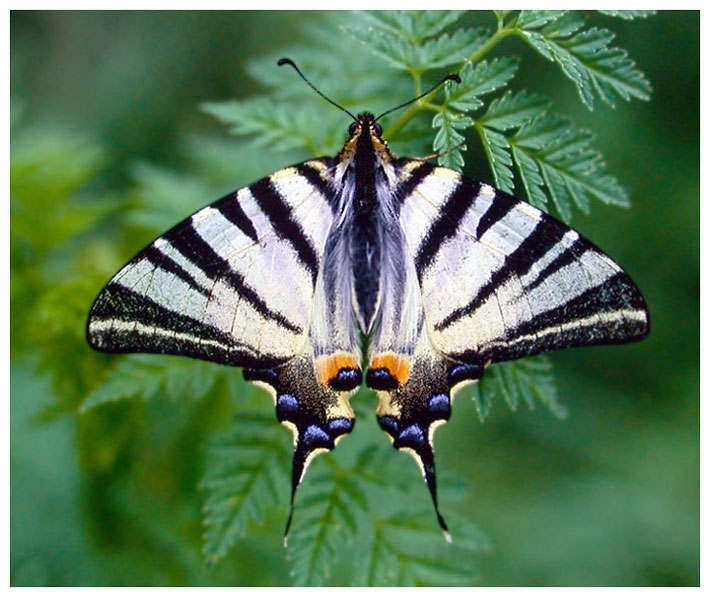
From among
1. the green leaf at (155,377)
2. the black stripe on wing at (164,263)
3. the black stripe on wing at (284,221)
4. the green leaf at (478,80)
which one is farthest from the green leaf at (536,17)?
the green leaf at (155,377)

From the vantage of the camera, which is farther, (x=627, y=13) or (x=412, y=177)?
(x=412, y=177)

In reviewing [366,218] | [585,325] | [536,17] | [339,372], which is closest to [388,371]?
[339,372]

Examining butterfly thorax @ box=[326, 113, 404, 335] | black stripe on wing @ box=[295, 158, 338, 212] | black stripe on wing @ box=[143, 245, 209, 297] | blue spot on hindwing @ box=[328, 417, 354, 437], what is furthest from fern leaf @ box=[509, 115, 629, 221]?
black stripe on wing @ box=[143, 245, 209, 297]

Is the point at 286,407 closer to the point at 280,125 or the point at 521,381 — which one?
the point at 521,381

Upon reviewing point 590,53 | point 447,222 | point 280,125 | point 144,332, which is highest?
point 280,125

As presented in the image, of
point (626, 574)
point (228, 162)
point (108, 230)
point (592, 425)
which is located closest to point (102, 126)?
point (108, 230)

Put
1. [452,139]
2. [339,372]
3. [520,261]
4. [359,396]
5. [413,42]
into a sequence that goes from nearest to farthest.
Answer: [452,139] < [520,261] < [339,372] < [413,42] < [359,396]

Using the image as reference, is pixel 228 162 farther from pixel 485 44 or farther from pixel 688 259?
pixel 688 259

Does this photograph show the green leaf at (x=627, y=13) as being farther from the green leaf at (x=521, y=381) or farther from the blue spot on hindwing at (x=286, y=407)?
the blue spot on hindwing at (x=286, y=407)
